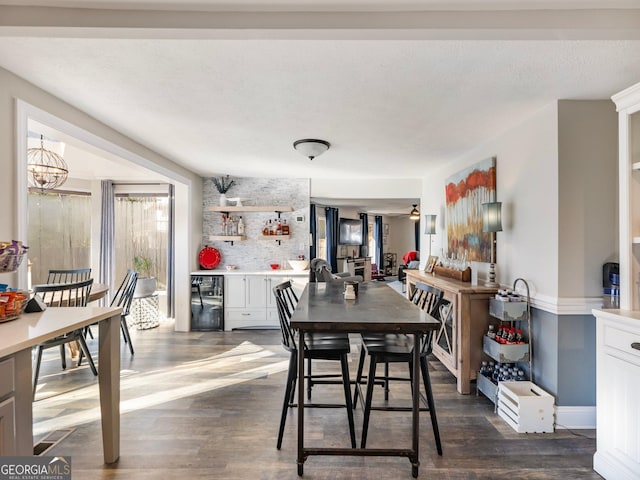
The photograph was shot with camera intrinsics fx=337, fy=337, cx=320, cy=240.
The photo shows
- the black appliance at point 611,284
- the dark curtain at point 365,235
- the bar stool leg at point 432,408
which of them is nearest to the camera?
the bar stool leg at point 432,408

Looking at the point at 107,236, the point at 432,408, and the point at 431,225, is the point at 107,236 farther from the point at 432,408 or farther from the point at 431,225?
the point at 432,408

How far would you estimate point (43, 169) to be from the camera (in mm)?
3861

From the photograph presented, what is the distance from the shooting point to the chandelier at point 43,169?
3.83m

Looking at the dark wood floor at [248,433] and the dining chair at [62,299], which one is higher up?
the dining chair at [62,299]

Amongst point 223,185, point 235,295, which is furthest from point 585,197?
point 223,185

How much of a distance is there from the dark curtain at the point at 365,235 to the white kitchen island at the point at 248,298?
5545mm

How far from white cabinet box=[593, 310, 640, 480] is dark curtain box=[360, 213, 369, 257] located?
8.39m

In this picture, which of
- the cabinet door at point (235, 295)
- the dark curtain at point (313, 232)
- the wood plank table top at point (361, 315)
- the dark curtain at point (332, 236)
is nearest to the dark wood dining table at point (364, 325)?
the wood plank table top at point (361, 315)

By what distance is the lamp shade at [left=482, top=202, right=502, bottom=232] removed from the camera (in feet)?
9.78

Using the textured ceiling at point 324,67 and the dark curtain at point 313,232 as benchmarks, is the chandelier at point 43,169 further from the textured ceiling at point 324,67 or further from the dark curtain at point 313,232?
the dark curtain at point 313,232

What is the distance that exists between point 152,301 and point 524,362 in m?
4.93

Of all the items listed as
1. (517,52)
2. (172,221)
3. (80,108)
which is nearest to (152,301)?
(172,221)

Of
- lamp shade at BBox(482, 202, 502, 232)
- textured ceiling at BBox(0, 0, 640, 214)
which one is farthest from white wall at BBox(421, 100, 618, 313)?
lamp shade at BBox(482, 202, 502, 232)

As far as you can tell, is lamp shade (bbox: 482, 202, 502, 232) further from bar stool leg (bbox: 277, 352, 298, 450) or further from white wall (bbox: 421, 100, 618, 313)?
bar stool leg (bbox: 277, 352, 298, 450)
